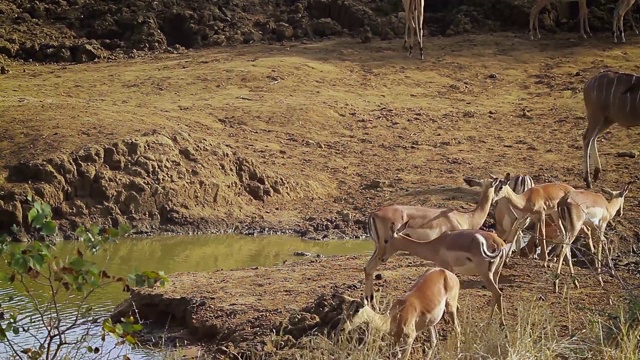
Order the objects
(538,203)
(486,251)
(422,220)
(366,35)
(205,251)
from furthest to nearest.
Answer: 1. (366,35)
2. (205,251)
3. (538,203)
4. (422,220)
5. (486,251)

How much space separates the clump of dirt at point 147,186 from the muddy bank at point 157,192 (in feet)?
0.03

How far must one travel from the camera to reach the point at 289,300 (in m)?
8.30

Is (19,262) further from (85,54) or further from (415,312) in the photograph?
(85,54)

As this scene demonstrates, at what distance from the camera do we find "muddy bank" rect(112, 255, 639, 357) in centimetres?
718

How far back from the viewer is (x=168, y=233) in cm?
1173

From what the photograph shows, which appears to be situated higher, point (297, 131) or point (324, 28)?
point (324, 28)

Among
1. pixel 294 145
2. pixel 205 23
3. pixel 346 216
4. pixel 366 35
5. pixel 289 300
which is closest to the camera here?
pixel 289 300

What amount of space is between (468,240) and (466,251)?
0.09 metres

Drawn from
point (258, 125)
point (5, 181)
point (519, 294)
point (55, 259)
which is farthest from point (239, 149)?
point (55, 259)

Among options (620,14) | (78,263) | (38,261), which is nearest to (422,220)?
(78,263)

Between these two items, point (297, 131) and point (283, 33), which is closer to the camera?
point (297, 131)

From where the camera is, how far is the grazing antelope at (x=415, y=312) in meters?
6.32

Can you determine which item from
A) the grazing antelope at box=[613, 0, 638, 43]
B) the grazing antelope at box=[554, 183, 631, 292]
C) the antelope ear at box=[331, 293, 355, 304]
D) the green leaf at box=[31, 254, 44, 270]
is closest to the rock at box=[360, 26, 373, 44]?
the grazing antelope at box=[613, 0, 638, 43]

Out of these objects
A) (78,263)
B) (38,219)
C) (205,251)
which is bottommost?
(205,251)
